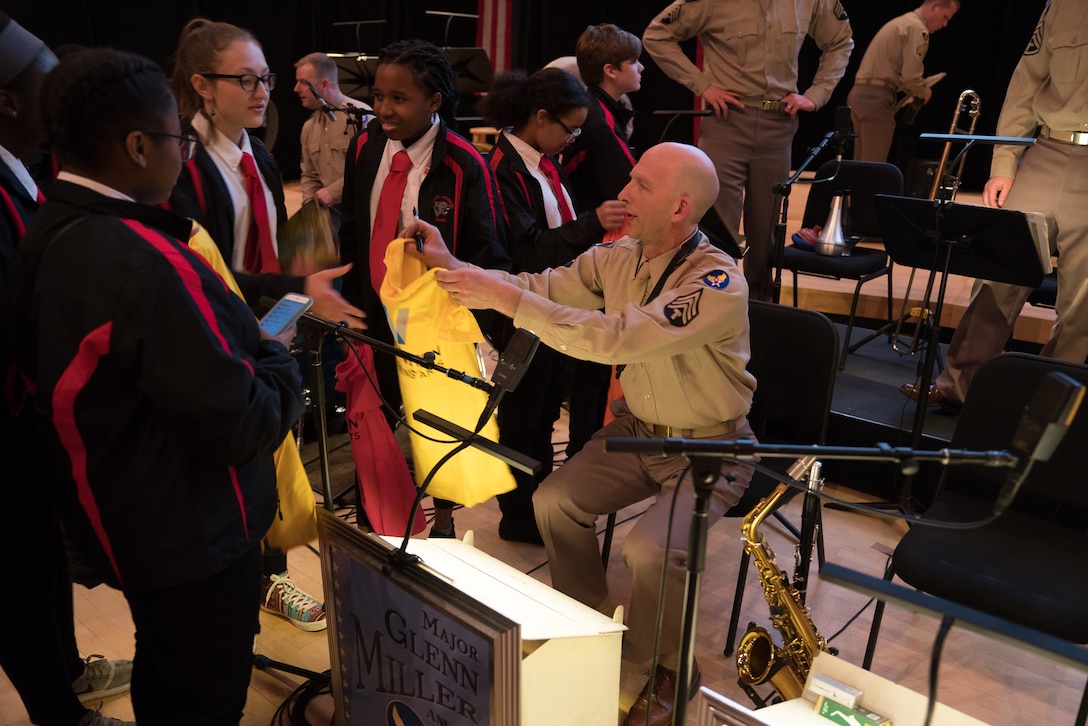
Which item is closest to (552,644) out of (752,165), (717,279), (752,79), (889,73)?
(717,279)

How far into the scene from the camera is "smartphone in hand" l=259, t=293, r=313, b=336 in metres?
1.64

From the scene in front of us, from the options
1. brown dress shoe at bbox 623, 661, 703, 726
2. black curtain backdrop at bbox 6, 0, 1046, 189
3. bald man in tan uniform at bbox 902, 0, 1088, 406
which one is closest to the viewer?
brown dress shoe at bbox 623, 661, 703, 726

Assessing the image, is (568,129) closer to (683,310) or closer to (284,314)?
(683,310)

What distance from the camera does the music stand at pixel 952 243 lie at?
2.95 meters

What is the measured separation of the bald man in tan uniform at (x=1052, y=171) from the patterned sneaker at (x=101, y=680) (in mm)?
2967

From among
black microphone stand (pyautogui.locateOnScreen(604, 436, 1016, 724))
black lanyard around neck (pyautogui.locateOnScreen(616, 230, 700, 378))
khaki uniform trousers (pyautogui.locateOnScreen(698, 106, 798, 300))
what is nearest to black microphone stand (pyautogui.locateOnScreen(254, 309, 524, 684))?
black microphone stand (pyautogui.locateOnScreen(604, 436, 1016, 724))

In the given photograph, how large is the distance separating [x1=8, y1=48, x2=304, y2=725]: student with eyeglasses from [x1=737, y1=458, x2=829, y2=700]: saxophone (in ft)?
4.00

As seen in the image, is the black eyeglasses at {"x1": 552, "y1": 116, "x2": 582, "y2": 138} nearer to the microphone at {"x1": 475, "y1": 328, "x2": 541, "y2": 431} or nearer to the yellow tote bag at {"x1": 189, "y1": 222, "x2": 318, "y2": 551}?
the yellow tote bag at {"x1": 189, "y1": 222, "x2": 318, "y2": 551}

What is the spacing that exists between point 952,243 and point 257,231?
2.36m

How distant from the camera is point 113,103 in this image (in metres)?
1.39

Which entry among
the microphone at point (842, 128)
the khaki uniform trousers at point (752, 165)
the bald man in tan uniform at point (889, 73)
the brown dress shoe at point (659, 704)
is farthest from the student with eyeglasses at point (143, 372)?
the bald man in tan uniform at point (889, 73)

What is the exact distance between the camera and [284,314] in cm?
168

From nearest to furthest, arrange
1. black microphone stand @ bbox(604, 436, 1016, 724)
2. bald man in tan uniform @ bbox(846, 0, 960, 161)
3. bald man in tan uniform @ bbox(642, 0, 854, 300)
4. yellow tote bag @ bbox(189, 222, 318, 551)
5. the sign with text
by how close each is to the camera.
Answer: black microphone stand @ bbox(604, 436, 1016, 724), the sign with text, yellow tote bag @ bbox(189, 222, 318, 551), bald man in tan uniform @ bbox(642, 0, 854, 300), bald man in tan uniform @ bbox(846, 0, 960, 161)

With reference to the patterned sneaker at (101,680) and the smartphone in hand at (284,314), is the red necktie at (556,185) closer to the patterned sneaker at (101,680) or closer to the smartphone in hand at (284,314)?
the smartphone in hand at (284,314)
